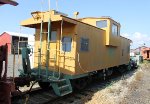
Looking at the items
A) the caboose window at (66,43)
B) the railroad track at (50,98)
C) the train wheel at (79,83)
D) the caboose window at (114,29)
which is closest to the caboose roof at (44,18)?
the caboose window at (66,43)

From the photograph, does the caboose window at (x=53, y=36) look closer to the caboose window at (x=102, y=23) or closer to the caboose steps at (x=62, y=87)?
the caboose steps at (x=62, y=87)

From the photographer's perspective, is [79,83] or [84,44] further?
[79,83]

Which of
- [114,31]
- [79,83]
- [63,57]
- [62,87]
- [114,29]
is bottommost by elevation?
[79,83]

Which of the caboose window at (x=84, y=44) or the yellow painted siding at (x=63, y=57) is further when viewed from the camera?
the caboose window at (x=84, y=44)

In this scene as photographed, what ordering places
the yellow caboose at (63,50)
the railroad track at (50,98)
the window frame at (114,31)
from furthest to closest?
the window frame at (114,31), the yellow caboose at (63,50), the railroad track at (50,98)

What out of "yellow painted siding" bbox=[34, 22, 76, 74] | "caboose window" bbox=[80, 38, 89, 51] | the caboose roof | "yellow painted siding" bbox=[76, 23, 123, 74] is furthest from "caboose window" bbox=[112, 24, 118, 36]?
the caboose roof

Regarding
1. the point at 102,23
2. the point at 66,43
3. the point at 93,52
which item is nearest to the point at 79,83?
the point at 93,52

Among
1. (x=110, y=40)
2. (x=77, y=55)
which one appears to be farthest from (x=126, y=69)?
(x=77, y=55)

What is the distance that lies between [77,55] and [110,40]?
4.22 m

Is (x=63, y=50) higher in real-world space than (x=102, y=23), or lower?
lower

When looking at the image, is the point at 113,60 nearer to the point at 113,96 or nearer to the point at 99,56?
the point at 99,56

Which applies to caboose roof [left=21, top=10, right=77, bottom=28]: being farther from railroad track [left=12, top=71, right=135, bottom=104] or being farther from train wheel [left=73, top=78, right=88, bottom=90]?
railroad track [left=12, top=71, right=135, bottom=104]

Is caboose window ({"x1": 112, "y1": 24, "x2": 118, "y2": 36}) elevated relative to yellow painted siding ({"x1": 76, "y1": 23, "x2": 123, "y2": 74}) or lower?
elevated

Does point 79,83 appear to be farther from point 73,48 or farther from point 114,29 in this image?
point 114,29
